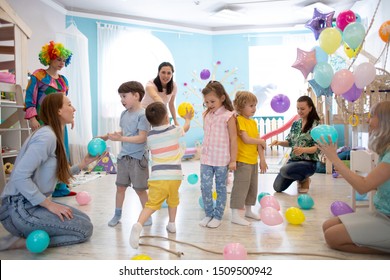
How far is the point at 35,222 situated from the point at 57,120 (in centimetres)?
46

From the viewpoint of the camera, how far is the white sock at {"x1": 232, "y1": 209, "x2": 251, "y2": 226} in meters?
1.92

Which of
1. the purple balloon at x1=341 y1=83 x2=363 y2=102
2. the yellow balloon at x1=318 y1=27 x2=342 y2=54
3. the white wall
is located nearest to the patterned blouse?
the purple balloon at x1=341 y1=83 x2=363 y2=102

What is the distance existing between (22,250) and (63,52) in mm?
1452

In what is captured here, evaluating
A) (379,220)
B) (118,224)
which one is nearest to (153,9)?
(118,224)

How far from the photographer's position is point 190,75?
18.9 feet

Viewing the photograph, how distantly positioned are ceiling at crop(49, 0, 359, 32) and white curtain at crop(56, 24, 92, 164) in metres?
0.38

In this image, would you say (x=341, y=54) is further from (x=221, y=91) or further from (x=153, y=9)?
(x=221, y=91)

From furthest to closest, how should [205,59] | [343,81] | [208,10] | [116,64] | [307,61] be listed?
[205,59]
[116,64]
[208,10]
[307,61]
[343,81]

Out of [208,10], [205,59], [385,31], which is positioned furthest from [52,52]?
[205,59]

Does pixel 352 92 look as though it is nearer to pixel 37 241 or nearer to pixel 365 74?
pixel 365 74

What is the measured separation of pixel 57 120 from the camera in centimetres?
160

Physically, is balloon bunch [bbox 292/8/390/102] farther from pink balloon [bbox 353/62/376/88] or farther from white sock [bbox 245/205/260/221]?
white sock [bbox 245/205/260/221]

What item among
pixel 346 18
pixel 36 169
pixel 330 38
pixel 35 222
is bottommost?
pixel 35 222

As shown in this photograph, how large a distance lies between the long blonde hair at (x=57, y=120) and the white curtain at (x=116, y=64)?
3.10m
